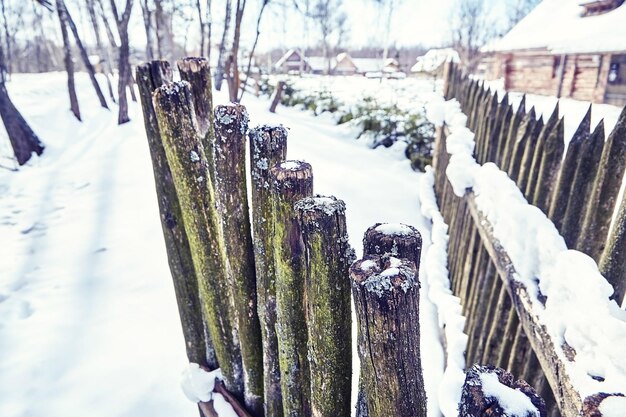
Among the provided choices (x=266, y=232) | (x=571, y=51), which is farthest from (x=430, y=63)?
(x=266, y=232)

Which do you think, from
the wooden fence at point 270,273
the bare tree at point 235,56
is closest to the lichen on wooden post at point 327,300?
the wooden fence at point 270,273

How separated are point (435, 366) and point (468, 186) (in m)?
1.35

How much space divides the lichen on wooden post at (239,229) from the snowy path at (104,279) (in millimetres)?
438

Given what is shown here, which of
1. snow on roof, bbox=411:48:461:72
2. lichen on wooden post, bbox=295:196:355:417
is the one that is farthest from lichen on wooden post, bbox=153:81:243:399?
snow on roof, bbox=411:48:461:72

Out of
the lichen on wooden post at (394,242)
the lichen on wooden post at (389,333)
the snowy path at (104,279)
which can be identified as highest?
the lichen on wooden post at (394,242)

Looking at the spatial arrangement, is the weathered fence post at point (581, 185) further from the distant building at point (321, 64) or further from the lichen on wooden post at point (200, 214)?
the distant building at point (321, 64)

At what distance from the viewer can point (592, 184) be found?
1609mm

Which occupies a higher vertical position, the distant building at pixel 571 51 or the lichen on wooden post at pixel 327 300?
the distant building at pixel 571 51

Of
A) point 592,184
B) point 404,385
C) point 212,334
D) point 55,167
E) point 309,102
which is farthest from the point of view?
point 309,102

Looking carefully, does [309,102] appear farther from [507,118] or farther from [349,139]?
[507,118]

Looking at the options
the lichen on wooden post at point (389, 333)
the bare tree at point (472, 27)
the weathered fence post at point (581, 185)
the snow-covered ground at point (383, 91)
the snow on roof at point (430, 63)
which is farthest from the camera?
the bare tree at point (472, 27)

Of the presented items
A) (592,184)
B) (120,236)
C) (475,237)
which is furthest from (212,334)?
(120,236)

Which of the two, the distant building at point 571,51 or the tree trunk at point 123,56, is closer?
the tree trunk at point 123,56

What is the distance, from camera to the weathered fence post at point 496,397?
53 cm
